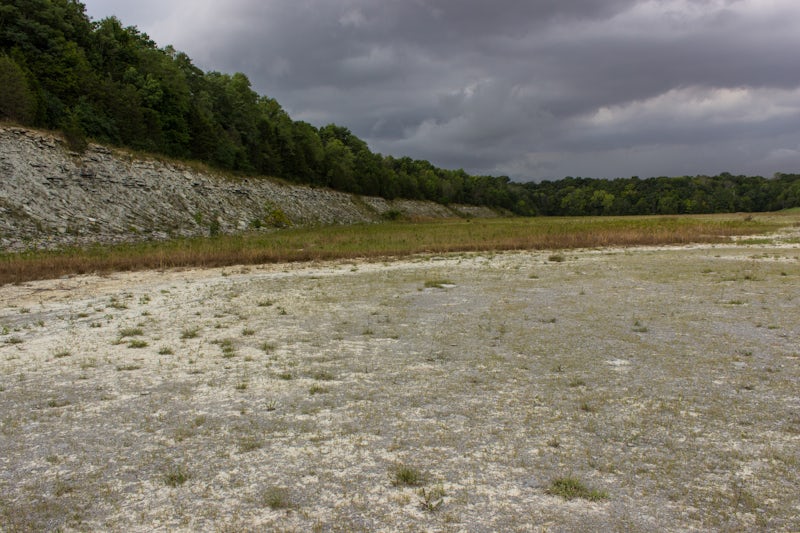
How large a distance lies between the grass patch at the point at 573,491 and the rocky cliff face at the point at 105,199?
30.4m

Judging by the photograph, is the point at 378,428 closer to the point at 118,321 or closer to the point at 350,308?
the point at 350,308

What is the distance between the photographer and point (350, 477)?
4.84 meters

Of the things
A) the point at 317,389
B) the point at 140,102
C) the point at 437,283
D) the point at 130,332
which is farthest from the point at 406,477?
the point at 140,102

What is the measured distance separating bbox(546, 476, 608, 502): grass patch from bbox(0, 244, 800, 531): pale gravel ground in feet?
0.26

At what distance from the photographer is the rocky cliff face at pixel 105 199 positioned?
2934 cm

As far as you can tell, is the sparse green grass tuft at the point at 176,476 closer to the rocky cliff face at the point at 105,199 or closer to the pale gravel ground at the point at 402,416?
the pale gravel ground at the point at 402,416

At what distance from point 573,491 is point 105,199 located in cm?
4051

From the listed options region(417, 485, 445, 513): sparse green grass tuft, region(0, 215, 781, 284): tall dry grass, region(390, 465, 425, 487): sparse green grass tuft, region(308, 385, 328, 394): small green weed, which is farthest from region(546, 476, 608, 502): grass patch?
region(0, 215, 781, 284): tall dry grass

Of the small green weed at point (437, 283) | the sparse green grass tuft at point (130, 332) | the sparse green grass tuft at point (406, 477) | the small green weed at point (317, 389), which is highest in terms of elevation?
the small green weed at point (437, 283)

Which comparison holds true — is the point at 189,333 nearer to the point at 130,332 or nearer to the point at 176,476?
the point at 130,332

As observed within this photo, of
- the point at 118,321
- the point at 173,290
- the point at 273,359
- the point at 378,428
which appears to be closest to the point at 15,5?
the point at 173,290

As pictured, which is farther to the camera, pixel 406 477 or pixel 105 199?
pixel 105 199

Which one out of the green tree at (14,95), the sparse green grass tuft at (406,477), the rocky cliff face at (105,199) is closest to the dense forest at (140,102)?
the green tree at (14,95)

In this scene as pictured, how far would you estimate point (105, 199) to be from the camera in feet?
119
